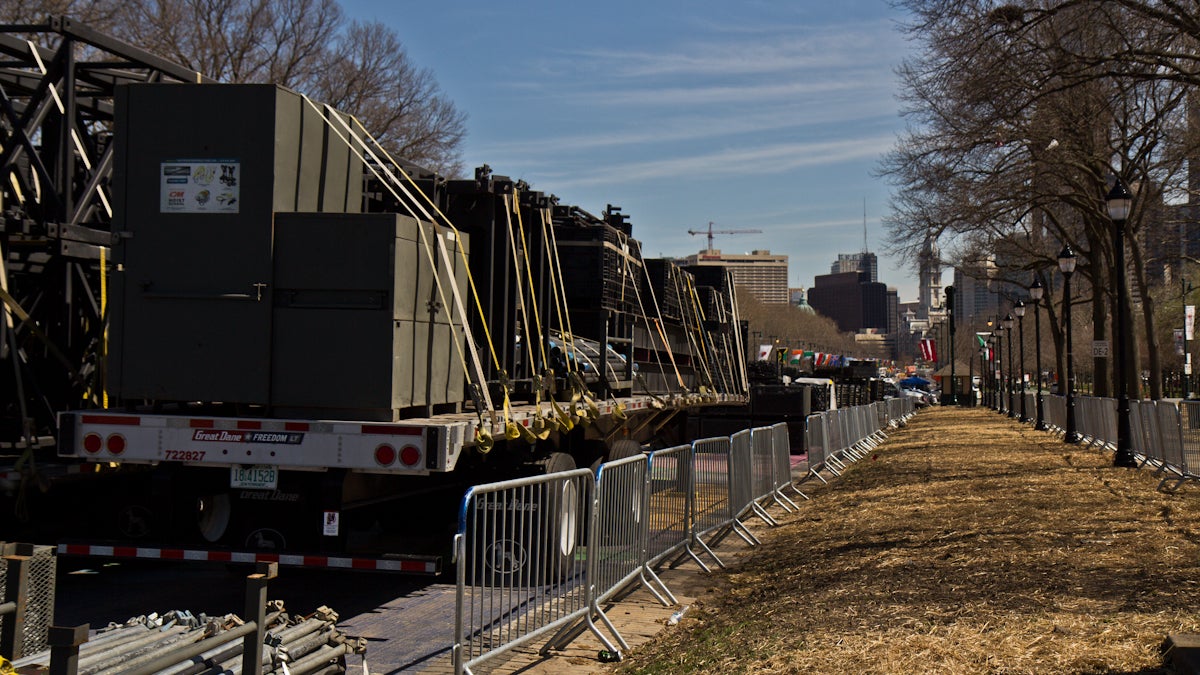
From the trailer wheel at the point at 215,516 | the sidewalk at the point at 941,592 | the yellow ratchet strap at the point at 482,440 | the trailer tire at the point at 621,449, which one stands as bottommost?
the sidewalk at the point at 941,592

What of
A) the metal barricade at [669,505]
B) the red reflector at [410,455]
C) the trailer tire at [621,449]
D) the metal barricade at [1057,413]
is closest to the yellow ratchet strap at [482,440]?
the red reflector at [410,455]

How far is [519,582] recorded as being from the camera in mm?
6980

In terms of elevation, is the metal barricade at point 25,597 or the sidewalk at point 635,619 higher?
the metal barricade at point 25,597

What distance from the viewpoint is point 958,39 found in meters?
17.2

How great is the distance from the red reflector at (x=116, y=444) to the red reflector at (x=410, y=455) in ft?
6.70

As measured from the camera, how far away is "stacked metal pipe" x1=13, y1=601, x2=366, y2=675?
4.38 meters

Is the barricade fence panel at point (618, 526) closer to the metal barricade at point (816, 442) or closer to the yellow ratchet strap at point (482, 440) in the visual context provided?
the yellow ratchet strap at point (482, 440)

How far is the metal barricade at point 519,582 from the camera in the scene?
618cm

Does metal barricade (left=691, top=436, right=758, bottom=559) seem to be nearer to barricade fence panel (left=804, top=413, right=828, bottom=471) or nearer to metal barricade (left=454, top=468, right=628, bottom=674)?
metal barricade (left=454, top=468, right=628, bottom=674)

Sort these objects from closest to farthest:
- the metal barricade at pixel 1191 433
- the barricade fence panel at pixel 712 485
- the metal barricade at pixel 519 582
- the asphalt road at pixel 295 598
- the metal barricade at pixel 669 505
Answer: the metal barricade at pixel 519 582 → the asphalt road at pixel 295 598 → the metal barricade at pixel 669 505 → the barricade fence panel at pixel 712 485 → the metal barricade at pixel 1191 433

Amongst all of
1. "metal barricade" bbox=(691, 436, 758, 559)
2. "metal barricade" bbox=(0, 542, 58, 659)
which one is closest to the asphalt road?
"metal barricade" bbox=(0, 542, 58, 659)

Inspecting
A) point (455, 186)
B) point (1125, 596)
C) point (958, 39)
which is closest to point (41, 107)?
point (455, 186)

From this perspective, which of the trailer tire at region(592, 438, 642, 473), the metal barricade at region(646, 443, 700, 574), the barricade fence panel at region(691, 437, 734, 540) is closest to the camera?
the metal barricade at region(646, 443, 700, 574)

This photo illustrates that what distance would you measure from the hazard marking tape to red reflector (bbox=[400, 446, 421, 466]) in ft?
2.21
